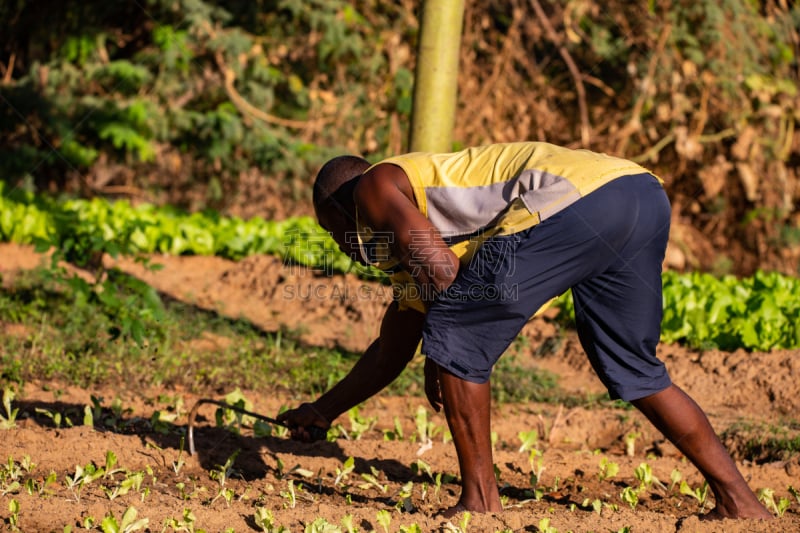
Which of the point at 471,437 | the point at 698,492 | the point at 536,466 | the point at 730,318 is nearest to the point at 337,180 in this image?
the point at 471,437

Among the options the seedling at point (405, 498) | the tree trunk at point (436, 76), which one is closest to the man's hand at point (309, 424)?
the seedling at point (405, 498)

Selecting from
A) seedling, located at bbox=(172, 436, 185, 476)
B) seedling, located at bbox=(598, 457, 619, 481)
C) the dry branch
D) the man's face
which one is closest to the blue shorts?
the man's face

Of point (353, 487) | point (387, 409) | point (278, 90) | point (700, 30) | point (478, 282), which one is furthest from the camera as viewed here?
point (278, 90)

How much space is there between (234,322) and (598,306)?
142 inches

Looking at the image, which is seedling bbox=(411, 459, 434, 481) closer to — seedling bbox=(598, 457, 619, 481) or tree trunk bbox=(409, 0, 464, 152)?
seedling bbox=(598, 457, 619, 481)

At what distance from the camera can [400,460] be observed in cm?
389

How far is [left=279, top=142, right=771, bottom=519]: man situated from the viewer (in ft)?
9.10

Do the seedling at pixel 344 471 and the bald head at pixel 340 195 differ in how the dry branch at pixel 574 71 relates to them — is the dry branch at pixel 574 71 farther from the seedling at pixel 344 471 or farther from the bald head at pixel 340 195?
the bald head at pixel 340 195

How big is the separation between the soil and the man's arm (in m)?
0.26

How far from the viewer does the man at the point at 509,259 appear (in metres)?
2.77

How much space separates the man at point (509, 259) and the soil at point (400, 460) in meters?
0.31

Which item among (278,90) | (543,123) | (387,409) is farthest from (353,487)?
(278,90)

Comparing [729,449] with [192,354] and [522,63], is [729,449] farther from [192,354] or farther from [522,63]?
[522,63]

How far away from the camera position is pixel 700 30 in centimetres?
842
